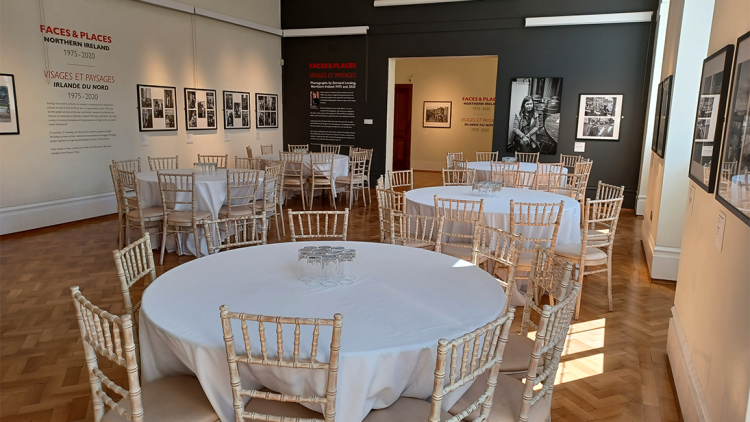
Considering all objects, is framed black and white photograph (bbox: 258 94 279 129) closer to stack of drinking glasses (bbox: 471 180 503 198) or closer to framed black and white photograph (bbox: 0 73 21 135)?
framed black and white photograph (bbox: 0 73 21 135)

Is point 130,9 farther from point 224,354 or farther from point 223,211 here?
point 224,354

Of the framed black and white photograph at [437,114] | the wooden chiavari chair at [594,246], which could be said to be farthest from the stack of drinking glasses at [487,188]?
the framed black and white photograph at [437,114]

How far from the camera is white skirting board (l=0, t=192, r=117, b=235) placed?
20.6 feet

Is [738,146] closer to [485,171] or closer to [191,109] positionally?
[485,171]

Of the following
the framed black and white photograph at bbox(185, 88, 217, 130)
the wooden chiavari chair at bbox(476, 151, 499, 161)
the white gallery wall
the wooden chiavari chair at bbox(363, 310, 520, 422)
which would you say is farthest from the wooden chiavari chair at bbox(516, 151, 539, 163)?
the wooden chiavari chair at bbox(363, 310, 520, 422)

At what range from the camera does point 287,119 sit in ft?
37.2

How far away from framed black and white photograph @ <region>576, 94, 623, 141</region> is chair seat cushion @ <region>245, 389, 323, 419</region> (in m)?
8.53

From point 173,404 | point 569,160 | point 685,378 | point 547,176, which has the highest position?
point 569,160

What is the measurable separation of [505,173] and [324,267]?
4748 millimetres

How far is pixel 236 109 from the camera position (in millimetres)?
9945

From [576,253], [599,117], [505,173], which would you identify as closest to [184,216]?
[576,253]

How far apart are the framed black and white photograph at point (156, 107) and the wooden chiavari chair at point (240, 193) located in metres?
3.04

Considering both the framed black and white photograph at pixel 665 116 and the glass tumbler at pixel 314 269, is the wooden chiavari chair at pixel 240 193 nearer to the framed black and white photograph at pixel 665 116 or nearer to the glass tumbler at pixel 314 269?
the glass tumbler at pixel 314 269

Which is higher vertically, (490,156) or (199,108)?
(199,108)
